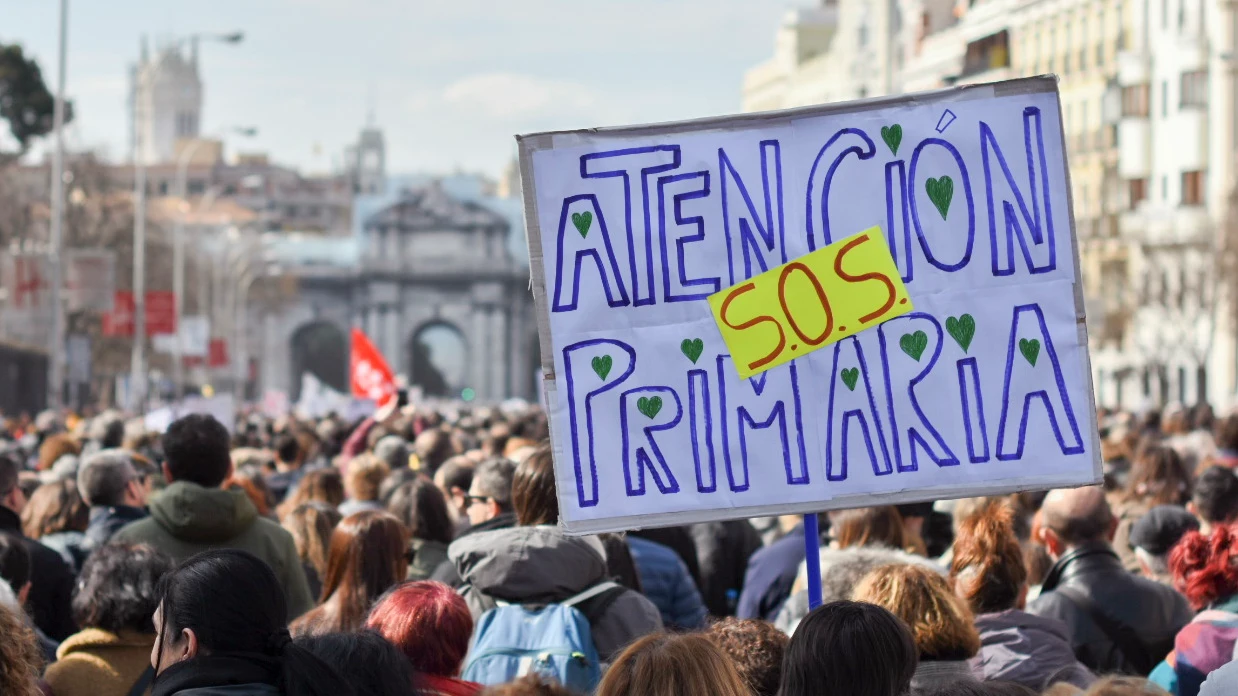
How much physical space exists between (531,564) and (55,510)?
3.43m

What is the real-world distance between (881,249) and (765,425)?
1.71ft

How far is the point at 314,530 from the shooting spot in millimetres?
8289

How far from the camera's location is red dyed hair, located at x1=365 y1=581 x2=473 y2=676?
17.0ft

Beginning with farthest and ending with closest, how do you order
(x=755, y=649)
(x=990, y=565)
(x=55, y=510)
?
(x=55, y=510)
(x=990, y=565)
(x=755, y=649)

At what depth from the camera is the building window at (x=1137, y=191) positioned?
203ft

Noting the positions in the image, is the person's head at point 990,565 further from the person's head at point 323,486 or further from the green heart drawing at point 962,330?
the person's head at point 323,486

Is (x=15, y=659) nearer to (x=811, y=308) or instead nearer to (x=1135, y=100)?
(x=811, y=308)

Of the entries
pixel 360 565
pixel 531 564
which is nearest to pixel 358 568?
pixel 360 565

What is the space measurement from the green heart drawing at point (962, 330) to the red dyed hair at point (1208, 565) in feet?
5.01

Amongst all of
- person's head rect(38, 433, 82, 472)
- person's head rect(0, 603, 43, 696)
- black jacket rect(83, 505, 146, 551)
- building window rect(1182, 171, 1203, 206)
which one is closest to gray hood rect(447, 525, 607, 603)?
person's head rect(0, 603, 43, 696)

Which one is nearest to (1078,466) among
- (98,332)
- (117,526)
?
(117,526)

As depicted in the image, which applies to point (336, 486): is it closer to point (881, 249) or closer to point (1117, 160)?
point (881, 249)

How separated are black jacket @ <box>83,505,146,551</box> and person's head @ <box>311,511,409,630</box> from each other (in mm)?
2312

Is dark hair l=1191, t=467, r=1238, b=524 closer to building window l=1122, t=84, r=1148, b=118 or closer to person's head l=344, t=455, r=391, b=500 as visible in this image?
person's head l=344, t=455, r=391, b=500
